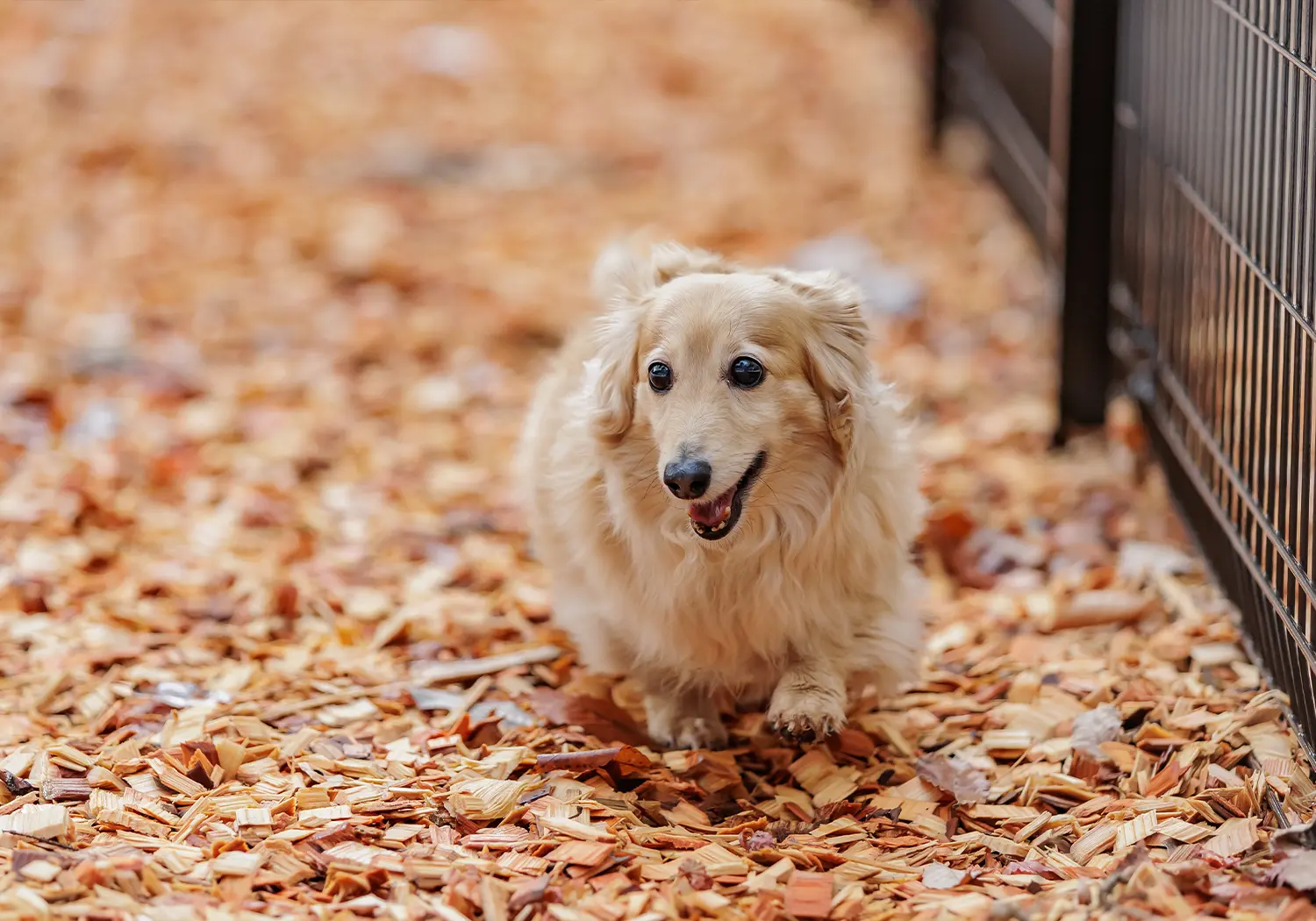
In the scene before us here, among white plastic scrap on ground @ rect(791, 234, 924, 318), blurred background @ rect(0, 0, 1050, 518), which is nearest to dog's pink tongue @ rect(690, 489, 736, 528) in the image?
blurred background @ rect(0, 0, 1050, 518)

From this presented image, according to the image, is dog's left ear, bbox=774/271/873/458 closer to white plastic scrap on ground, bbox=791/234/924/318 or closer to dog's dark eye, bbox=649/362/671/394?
dog's dark eye, bbox=649/362/671/394

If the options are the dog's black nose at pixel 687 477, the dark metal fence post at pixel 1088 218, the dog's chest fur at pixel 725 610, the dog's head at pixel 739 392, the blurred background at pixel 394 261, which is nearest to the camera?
the dog's black nose at pixel 687 477

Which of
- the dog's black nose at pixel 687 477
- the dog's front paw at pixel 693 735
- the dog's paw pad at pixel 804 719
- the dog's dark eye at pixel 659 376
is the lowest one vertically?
the dog's front paw at pixel 693 735

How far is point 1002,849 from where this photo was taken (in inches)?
113

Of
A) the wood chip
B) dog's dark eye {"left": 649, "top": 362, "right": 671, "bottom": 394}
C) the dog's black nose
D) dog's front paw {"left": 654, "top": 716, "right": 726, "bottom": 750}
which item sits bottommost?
dog's front paw {"left": 654, "top": 716, "right": 726, "bottom": 750}

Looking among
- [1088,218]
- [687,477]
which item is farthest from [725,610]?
[1088,218]

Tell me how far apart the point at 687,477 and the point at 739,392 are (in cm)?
25

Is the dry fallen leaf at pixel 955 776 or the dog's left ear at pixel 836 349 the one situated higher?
the dog's left ear at pixel 836 349

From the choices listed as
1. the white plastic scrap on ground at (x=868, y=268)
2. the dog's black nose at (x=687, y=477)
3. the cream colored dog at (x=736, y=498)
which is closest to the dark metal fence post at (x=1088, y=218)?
the white plastic scrap on ground at (x=868, y=268)

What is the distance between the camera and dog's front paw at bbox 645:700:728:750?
11.0 ft

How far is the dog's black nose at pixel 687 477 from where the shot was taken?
9.48 ft

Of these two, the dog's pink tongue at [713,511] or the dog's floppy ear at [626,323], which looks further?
the dog's floppy ear at [626,323]

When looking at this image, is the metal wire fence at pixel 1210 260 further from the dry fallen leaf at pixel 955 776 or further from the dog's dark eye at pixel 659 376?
the dog's dark eye at pixel 659 376

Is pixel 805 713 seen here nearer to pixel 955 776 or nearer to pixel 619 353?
pixel 955 776
